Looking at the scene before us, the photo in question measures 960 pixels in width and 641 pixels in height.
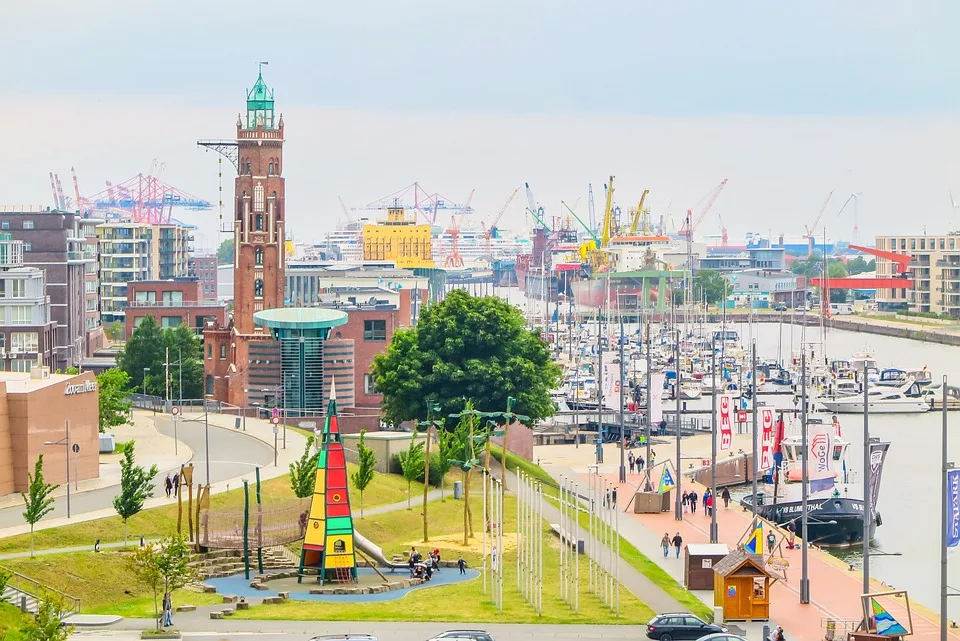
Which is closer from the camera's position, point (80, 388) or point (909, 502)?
point (80, 388)

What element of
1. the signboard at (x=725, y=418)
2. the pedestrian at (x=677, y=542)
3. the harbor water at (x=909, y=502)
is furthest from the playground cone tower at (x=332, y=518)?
the signboard at (x=725, y=418)

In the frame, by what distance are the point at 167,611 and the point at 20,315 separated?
75.8m

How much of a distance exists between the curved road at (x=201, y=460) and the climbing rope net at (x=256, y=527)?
6.54 metres

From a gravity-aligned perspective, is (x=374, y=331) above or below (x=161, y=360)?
above

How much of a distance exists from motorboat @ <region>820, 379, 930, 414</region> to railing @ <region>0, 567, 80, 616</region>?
338 feet

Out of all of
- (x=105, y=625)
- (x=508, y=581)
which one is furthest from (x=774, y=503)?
(x=105, y=625)

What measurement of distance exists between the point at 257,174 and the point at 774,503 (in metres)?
46.9

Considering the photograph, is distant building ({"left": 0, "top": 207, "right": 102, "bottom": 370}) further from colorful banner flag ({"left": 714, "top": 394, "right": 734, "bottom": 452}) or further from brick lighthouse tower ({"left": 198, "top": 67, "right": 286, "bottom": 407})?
colorful banner flag ({"left": 714, "top": 394, "right": 734, "bottom": 452})

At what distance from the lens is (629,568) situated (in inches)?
2736

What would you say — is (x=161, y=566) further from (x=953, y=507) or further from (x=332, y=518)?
(x=953, y=507)

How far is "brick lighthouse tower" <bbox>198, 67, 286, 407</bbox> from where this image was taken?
12125cm

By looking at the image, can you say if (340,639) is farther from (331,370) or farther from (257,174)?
(257,174)

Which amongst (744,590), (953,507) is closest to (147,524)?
(744,590)

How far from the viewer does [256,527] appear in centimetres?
6688
